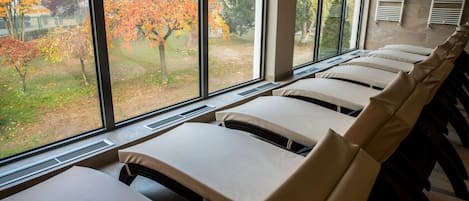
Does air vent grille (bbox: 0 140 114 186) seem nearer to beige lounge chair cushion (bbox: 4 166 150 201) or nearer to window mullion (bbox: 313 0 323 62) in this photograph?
beige lounge chair cushion (bbox: 4 166 150 201)

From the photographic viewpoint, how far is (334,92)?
138 inches

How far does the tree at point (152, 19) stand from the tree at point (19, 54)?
0.64m

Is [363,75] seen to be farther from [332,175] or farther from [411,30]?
[411,30]

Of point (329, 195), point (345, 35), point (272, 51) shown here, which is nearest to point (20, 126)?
point (329, 195)

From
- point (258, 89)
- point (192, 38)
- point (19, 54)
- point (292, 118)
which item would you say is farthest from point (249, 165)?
point (258, 89)

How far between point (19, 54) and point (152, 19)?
1241 millimetres

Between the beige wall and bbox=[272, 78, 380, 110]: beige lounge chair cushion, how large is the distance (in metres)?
4.57

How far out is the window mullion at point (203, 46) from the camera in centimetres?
380

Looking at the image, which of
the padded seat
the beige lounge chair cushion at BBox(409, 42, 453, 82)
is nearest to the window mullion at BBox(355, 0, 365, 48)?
the beige lounge chair cushion at BBox(409, 42, 453, 82)

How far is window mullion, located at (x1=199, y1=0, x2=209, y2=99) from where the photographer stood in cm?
380

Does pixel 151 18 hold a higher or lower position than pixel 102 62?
higher

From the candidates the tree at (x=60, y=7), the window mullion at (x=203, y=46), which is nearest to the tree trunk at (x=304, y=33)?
the window mullion at (x=203, y=46)

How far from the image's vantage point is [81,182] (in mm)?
1896

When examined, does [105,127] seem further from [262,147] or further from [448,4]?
[448,4]
